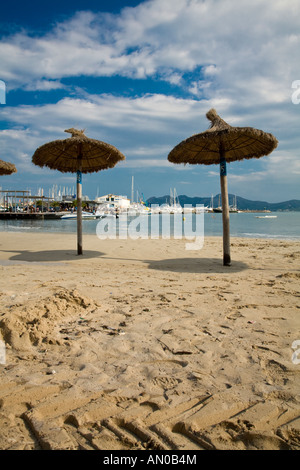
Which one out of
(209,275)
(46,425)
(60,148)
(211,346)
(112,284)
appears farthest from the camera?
(60,148)

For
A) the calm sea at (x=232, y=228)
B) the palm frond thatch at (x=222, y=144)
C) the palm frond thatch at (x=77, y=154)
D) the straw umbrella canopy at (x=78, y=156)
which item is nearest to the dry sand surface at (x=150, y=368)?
the palm frond thatch at (x=222, y=144)

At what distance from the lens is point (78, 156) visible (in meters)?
8.09

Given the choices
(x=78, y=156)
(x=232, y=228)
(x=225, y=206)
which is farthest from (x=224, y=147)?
(x=232, y=228)

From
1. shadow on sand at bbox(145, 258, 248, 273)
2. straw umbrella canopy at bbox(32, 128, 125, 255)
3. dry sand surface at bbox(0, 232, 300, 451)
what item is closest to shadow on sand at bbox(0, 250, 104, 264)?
straw umbrella canopy at bbox(32, 128, 125, 255)

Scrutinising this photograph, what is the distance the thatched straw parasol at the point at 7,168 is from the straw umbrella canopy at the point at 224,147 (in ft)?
18.3

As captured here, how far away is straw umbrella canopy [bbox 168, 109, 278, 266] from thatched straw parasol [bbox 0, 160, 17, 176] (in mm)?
5588

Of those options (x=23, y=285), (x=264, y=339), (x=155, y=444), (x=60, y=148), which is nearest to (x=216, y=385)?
(x=155, y=444)

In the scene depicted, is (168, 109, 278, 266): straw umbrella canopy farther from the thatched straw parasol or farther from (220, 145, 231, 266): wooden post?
the thatched straw parasol

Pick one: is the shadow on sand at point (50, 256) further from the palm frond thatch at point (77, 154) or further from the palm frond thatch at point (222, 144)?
the palm frond thatch at point (222, 144)

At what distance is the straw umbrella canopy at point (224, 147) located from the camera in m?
6.20

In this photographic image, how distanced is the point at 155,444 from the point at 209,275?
14.4 ft

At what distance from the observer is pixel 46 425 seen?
4.95 feet
